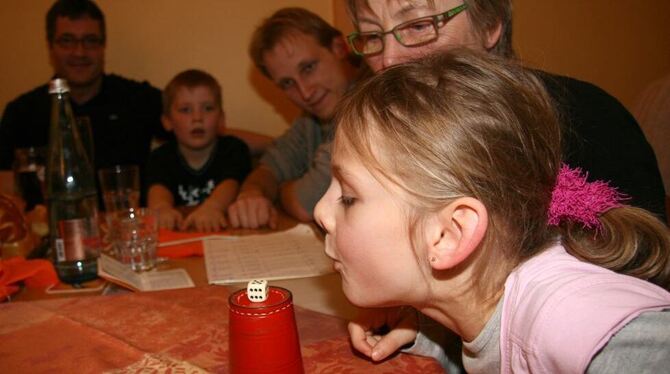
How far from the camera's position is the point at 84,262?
4.23ft

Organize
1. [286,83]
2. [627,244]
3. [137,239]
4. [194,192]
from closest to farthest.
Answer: [627,244]
[137,239]
[286,83]
[194,192]

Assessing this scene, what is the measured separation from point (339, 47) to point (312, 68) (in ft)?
0.47

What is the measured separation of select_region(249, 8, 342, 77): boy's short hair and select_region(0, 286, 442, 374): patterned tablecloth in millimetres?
1308

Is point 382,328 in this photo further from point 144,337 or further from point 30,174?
point 30,174

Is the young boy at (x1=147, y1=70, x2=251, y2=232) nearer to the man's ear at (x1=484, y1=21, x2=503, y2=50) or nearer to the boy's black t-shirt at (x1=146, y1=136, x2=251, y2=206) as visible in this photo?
the boy's black t-shirt at (x1=146, y1=136, x2=251, y2=206)

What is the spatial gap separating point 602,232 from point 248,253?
903 millimetres

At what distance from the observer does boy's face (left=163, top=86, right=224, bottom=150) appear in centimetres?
247

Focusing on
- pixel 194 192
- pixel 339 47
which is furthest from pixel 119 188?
pixel 339 47

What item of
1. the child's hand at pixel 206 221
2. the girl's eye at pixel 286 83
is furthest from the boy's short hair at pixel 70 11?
the child's hand at pixel 206 221

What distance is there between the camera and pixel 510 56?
4.22 feet

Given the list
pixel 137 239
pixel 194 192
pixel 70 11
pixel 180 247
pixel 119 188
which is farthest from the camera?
pixel 70 11

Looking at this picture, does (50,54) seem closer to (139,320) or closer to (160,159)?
(160,159)

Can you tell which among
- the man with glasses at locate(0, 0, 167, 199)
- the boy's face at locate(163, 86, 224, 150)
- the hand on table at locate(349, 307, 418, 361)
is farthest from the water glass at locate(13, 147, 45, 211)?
the hand on table at locate(349, 307, 418, 361)

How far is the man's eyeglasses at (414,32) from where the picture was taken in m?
1.19
